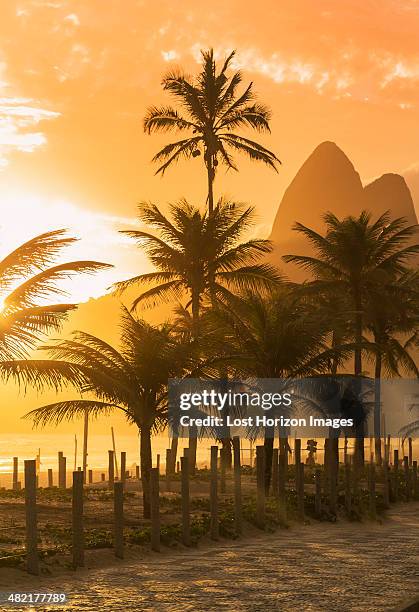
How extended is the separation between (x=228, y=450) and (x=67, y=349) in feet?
51.0

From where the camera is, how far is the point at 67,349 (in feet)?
87.3

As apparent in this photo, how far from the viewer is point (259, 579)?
16.9m

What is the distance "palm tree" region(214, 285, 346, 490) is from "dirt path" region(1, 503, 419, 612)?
35.0ft

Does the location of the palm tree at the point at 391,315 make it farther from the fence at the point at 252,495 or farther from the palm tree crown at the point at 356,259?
the fence at the point at 252,495

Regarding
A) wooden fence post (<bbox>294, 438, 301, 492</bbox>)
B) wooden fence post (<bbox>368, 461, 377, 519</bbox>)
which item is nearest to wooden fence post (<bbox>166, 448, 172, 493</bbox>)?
wooden fence post (<bbox>294, 438, 301, 492</bbox>)

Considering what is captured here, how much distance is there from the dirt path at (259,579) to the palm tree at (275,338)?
10.7 m

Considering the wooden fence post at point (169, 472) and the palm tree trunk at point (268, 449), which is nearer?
the palm tree trunk at point (268, 449)

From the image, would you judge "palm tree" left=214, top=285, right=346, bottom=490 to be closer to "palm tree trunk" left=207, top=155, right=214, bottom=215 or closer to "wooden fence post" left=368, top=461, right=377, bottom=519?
"wooden fence post" left=368, top=461, right=377, bottom=519

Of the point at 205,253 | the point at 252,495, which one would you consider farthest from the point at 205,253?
the point at 252,495

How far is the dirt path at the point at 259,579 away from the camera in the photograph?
46.7 ft

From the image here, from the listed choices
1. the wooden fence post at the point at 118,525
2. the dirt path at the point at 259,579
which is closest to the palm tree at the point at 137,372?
the dirt path at the point at 259,579

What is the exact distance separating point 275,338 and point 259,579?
58.6 feet

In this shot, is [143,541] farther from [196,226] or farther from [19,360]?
[196,226]

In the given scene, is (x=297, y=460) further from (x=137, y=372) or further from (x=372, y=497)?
(x=137, y=372)
